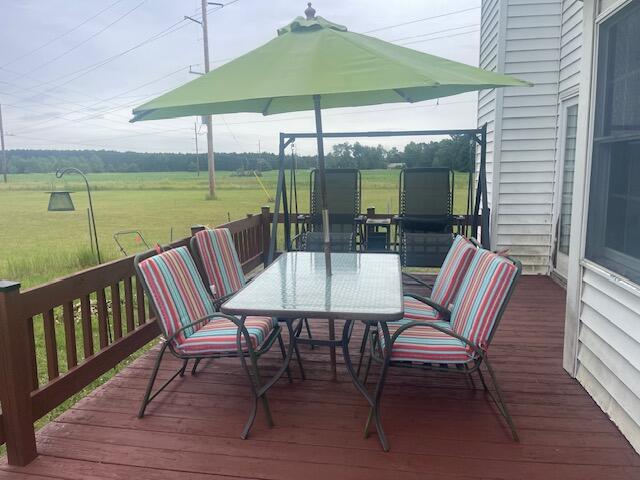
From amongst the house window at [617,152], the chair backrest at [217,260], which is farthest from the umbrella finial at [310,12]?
the house window at [617,152]

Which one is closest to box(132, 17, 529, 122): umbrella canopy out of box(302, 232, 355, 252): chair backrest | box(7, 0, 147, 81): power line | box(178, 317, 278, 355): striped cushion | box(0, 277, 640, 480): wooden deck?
box(178, 317, 278, 355): striped cushion

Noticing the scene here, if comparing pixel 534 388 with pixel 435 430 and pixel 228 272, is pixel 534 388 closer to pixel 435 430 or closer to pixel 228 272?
pixel 435 430

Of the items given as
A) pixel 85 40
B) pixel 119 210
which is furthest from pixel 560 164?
pixel 85 40

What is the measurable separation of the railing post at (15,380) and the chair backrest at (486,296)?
81.1 inches

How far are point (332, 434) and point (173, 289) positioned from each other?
1.13 meters

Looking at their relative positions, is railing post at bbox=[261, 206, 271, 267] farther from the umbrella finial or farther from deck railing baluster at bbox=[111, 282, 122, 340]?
the umbrella finial

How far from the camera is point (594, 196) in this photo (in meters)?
2.55

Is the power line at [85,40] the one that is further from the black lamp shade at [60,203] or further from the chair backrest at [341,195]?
the chair backrest at [341,195]

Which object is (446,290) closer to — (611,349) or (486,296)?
(486,296)

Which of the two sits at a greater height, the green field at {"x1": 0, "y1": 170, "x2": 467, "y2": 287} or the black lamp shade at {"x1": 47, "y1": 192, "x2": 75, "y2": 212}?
the black lamp shade at {"x1": 47, "y1": 192, "x2": 75, "y2": 212}

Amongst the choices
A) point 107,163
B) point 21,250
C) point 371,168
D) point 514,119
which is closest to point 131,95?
point 107,163

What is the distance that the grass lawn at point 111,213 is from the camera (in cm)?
874

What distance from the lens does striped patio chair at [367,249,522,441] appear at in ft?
6.93

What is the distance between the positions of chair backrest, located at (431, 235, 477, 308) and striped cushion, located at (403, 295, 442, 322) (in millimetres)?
75
